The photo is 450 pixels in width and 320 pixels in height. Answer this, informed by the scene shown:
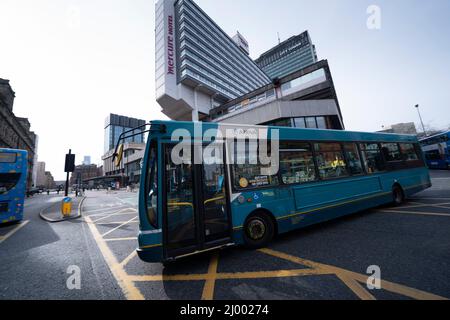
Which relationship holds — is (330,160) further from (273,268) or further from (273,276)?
(273,276)

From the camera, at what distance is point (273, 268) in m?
3.06

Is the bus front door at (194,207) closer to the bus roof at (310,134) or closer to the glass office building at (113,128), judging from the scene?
the bus roof at (310,134)

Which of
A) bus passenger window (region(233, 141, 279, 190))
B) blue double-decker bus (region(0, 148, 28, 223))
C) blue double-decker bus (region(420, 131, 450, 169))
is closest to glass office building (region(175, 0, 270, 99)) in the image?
blue double-decker bus (region(0, 148, 28, 223))

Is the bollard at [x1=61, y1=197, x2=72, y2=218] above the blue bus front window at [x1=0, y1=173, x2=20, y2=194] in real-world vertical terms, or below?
below

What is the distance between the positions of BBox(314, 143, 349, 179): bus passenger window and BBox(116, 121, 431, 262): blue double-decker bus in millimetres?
Answer: 29

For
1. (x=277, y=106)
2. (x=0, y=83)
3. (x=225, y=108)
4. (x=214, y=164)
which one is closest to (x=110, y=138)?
(x=0, y=83)

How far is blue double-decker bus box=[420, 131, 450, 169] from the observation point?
1734 cm

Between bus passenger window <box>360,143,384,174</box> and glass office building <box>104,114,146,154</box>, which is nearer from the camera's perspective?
bus passenger window <box>360,143,384,174</box>

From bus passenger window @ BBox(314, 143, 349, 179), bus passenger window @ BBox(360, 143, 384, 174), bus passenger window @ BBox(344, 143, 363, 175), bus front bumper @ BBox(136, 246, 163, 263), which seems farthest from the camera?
bus passenger window @ BBox(360, 143, 384, 174)

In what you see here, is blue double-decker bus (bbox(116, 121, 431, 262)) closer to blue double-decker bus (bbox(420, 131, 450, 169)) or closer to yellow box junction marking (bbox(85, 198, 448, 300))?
yellow box junction marking (bbox(85, 198, 448, 300))

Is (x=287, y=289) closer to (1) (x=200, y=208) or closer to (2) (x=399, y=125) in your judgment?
(1) (x=200, y=208)

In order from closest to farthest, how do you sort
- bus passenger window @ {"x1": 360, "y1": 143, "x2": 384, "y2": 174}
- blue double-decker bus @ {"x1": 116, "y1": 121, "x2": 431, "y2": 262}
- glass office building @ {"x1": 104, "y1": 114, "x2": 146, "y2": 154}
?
1. blue double-decker bus @ {"x1": 116, "y1": 121, "x2": 431, "y2": 262}
2. bus passenger window @ {"x1": 360, "y1": 143, "x2": 384, "y2": 174}
3. glass office building @ {"x1": 104, "y1": 114, "x2": 146, "y2": 154}

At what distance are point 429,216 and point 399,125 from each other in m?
80.5

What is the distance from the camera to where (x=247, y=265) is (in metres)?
3.24
